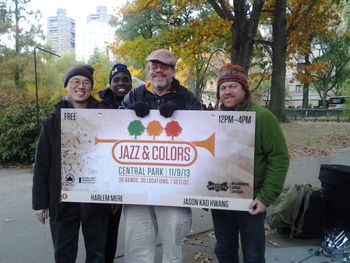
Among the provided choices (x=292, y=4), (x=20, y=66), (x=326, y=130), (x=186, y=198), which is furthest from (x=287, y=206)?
(x=20, y=66)

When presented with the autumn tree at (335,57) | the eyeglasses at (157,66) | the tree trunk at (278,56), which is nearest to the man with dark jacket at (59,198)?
the eyeglasses at (157,66)

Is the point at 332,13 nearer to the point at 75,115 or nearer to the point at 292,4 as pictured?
the point at 292,4

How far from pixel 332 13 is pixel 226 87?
785 inches

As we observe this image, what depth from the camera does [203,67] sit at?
3781cm

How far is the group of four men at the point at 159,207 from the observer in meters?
2.97

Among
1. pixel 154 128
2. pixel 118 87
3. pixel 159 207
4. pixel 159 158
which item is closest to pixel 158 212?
pixel 159 207

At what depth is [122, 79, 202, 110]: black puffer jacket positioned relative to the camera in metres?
3.13

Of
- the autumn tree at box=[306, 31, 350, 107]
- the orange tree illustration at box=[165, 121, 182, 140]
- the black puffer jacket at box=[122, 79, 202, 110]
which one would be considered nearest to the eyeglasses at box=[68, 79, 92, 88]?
the black puffer jacket at box=[122, 79, 202, 110]

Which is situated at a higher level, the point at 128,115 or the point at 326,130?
the point at 128,115

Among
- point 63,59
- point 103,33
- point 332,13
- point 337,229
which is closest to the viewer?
point 337,229

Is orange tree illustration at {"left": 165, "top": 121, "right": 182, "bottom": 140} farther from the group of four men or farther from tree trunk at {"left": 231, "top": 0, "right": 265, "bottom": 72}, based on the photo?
tree trunk at {"left": 231, "top": 0, "right": 265, "bottom": 72}

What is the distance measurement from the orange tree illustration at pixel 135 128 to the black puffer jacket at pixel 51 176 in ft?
1.90

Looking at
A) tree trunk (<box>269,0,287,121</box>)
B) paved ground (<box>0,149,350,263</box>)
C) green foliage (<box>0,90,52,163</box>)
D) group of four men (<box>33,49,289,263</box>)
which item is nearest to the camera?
group of four men (<box>33,49,289,263</box>)

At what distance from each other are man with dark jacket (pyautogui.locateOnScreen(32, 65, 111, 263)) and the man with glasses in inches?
12.5
